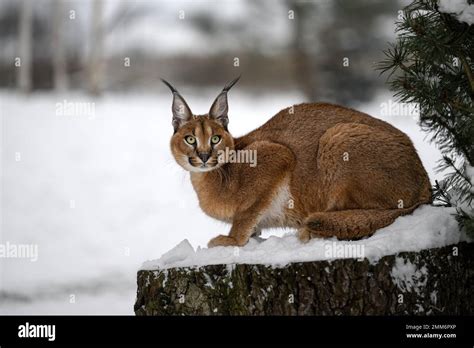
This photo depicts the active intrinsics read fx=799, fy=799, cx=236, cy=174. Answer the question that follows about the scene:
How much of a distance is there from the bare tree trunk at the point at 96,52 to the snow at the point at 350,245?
1335cm

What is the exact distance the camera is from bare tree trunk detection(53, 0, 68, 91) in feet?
62.2

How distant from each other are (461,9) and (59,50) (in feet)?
49.7

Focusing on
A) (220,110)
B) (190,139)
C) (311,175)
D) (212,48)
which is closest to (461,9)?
(311,175)

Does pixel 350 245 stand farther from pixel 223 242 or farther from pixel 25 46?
pixel 25 46

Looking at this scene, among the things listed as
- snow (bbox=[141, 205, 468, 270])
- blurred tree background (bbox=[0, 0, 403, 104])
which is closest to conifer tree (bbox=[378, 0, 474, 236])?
snow (bbox=[141, 205, 468, 270])

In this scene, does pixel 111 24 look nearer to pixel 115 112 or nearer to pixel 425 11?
pixel 115 112

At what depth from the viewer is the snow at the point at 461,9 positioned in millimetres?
5262

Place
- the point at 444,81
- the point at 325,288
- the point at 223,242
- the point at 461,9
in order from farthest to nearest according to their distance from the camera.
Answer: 1. the point at 223,242
2. the point at 444,81
3. the point at 461,9
4. the point at 325,288

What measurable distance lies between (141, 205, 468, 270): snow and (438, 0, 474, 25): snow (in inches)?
52.2

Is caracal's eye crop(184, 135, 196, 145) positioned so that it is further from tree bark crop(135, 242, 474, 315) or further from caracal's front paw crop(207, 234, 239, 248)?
tree bark crop(135, 242, 474, 315)

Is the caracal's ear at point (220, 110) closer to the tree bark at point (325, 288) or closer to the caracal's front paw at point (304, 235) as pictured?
the caracal's front paw at point (304, 235)

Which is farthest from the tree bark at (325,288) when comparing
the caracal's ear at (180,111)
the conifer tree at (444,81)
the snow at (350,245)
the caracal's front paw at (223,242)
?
the caracal's ear at (180,111)

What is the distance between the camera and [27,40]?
18.7 meters

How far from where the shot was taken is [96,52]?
1888 centimetres
